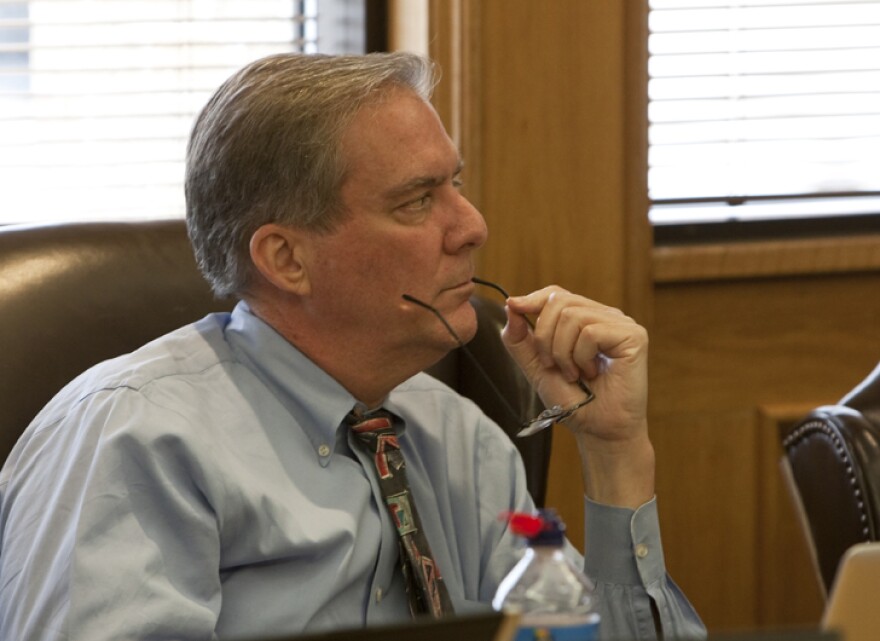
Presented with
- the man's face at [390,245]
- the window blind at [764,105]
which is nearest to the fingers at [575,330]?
the man's face at [390,245]

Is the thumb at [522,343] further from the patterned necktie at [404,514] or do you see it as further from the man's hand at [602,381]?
the patterned necktie at [404,514]

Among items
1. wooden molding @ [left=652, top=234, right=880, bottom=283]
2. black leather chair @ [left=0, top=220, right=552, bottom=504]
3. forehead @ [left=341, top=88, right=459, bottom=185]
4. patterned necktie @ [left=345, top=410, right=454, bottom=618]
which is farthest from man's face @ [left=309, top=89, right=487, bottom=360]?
wooden molding @ [left=652, top=234, right=880, bottom=283]

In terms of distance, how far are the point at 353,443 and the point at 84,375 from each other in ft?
1.03

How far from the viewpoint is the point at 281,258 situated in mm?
1459

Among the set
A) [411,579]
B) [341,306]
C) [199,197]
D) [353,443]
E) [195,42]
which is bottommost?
[411,579]

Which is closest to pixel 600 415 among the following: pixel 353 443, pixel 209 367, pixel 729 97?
pixel 353 443

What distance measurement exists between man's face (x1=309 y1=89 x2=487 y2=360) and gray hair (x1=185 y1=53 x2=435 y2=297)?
2 cm

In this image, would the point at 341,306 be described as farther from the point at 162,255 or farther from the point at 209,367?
the point at 162,255

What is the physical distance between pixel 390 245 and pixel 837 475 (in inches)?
22.8

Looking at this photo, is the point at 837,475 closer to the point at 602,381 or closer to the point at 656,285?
the point at 602,381

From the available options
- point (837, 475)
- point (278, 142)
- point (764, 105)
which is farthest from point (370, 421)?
point (764, 105)

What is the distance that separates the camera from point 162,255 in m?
1.63

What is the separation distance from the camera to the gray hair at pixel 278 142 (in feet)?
4.61

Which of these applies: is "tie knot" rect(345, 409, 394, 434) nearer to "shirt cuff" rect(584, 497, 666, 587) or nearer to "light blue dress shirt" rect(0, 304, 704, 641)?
"light blue dress shirt" rect(0, 304, 704, 641)
